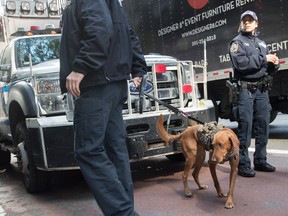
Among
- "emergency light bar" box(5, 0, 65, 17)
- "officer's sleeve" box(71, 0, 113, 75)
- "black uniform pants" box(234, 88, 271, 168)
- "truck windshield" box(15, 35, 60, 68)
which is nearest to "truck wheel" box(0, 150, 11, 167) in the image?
"truck windshield" box(15, 35, 60, 68)

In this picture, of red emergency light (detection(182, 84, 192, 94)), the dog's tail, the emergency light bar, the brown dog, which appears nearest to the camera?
the brown dog

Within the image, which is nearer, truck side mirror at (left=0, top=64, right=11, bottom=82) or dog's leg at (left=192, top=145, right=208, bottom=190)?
dog's leg at (left=192, top=145, right=208, bottom=190)

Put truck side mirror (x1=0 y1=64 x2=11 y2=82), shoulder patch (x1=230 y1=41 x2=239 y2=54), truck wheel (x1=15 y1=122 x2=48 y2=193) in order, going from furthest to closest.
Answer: truck side mirror (x1=0 y1=64 x2=11 y2=82)
shoulder patch (x1=230 y1=41 x2=239 y2=54)
truck wheel (x1=15 y1=122 x2=48 y2=193)

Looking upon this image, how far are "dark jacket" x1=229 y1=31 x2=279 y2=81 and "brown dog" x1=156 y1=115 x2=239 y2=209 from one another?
3.36 ft

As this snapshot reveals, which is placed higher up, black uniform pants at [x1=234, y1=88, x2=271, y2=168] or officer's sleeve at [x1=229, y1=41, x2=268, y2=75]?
officer's sleeve at [x1=229, y1=41, x2=268, y2=75]

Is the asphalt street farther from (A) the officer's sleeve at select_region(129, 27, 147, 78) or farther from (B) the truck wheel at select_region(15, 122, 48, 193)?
(A) the officer's sleeve at select_region(129, 27, 147, 78)

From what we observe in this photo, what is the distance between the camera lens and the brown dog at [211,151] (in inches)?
142

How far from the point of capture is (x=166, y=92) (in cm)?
496

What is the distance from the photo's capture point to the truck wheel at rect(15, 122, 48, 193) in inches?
176

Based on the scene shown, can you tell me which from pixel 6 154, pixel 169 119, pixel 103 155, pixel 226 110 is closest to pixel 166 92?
pixel 169 119

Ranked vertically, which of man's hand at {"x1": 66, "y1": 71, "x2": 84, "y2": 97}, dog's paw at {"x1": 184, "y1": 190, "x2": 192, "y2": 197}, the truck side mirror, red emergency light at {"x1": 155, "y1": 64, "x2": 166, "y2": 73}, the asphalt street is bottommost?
the asphalt street

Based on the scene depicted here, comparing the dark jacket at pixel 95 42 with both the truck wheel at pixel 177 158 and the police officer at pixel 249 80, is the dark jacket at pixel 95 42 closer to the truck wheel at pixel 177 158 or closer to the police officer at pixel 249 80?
the police officer at pixel 249 80

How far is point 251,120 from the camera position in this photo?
470 cm

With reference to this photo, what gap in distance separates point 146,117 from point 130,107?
8.3 inches
